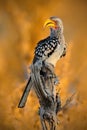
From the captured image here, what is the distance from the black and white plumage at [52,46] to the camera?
486 cm

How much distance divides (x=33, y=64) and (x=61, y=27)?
752mm

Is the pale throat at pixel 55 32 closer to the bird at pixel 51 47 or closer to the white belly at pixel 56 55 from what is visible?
the bird at pixel 51 47

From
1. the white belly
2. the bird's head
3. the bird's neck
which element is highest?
the bird's head

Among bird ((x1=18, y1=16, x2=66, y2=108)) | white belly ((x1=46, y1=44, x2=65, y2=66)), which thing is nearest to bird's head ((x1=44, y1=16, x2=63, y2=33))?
bird ((x1=18, y1=16, x2=66, y2=108))

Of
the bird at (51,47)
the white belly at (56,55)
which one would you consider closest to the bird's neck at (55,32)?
the bird at (51,47)

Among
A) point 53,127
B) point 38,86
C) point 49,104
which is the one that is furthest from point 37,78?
point 53,127

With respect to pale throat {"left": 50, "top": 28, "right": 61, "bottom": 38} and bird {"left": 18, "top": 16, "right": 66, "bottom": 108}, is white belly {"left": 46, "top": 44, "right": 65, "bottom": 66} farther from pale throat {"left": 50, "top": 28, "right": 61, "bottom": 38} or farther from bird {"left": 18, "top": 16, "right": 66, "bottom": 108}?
pale throat {"left": 50, "top": 28, "right": 61, "bottom": 38}

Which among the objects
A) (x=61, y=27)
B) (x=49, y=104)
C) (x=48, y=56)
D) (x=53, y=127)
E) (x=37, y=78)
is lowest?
(x=53, y=127)

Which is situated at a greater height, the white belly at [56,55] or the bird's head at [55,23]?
the bird's head at [55,23]

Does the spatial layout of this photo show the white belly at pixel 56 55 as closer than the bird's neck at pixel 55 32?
Yes

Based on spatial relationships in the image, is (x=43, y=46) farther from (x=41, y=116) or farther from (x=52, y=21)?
(x=41, y=116)

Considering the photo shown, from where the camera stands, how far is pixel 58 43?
506 cm

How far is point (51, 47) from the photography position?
494cm

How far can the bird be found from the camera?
191 inches
